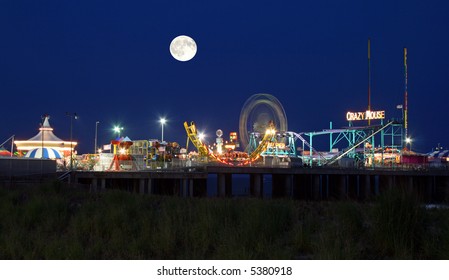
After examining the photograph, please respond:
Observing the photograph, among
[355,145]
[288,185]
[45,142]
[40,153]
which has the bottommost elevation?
[288,185]

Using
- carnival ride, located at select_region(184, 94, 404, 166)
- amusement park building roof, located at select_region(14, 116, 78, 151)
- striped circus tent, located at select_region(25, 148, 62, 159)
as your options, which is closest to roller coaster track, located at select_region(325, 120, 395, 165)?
carnival ride, located at select_region(184, 94, 404, 166)

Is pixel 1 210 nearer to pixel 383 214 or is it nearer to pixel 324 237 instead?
pixel 324 237

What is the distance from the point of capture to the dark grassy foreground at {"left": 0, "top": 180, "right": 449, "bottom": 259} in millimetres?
7949

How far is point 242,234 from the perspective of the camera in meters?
8.71

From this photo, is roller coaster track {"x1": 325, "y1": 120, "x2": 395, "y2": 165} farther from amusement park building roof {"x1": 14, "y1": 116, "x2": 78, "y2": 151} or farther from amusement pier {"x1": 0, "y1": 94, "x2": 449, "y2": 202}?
amusement park building roof {"x1": 14, "y1": 116, "x2": 78, "y2": 151}

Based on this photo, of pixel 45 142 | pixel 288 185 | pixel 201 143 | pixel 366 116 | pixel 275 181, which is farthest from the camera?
pixel 366 116

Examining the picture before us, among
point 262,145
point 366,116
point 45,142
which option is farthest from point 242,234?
point 366,116

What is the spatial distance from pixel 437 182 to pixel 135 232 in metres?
53.5

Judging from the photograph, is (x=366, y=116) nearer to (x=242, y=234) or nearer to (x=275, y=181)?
(x=275, y=181)

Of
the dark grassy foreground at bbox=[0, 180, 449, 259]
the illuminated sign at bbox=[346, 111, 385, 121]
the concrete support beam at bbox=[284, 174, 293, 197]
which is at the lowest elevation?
the concrete support beam at bbox=[284, 174, 293, 197]

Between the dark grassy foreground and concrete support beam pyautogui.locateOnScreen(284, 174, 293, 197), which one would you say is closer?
the dark grassy foreground

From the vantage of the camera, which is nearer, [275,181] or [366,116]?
[275,181]

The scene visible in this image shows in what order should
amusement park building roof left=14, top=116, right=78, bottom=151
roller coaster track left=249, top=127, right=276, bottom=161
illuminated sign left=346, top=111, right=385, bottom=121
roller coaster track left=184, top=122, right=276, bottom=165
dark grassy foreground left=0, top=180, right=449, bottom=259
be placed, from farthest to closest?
illuminated sign left=346, top=111, right=385, bottom=121 < roller coaster track left=249, top=127, right=276, bottom=161 < roller coaster track left=184, top=122, right=276, bottom=165 < amusement park building roof left=14, top=116, right=78, bottom=151 < dark grassy foreground left=0, top=180, right=449, bottom=259

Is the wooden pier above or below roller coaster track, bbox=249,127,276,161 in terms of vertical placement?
below
